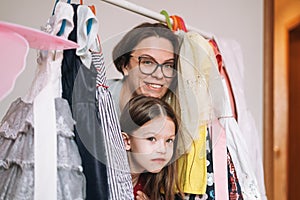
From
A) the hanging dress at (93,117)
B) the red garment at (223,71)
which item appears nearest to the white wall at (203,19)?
the red garment at (223,71)

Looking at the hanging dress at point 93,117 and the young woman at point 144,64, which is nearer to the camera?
the hanging dress at point 93,117

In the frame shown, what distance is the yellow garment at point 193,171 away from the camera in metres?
1.00

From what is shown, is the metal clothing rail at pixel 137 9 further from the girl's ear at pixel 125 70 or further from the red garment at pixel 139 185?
the red garment at pixel 139 185

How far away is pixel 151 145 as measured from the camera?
0.94m

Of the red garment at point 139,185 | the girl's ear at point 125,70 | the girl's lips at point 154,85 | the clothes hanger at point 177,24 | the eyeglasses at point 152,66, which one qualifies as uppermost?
the clothes hanger at point 177,24

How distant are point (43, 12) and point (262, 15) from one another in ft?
2.77

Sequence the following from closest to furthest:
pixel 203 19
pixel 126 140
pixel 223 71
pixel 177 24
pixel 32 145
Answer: pixel 32 145 < pixel 126 140 < pixel 177 24 < pixel 223 71 < pixel 203 19

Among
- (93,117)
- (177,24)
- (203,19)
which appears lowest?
(93,117)

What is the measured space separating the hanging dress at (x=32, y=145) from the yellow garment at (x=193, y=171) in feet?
1.00

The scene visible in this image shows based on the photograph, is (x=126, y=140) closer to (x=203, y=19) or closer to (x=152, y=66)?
(x=152, y=66)

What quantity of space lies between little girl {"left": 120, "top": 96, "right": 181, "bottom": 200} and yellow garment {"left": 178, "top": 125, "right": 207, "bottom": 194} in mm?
18

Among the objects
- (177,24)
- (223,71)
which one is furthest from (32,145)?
(223,71)

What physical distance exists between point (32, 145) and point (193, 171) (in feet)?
1.26

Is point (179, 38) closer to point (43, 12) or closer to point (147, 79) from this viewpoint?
point (147, 79)
